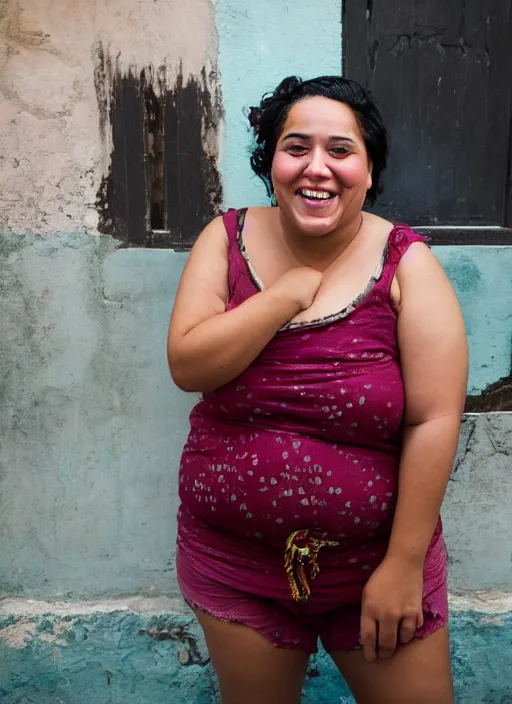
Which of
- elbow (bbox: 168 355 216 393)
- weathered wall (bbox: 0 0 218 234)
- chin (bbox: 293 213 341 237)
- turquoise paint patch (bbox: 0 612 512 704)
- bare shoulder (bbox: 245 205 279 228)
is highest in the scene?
weathered wall (bbox: 0 0 218 234)

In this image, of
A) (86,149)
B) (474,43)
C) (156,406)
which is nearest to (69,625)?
(156,406)

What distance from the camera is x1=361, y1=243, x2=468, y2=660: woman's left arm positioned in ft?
5.49

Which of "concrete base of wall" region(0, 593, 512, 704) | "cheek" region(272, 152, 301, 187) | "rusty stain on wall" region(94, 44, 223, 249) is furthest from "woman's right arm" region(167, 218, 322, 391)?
"concrete base of wall" region(0, 593, 512, 704)

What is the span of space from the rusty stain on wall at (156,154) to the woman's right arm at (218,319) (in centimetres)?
75

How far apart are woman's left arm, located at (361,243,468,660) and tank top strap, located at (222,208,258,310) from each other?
0.37 metres

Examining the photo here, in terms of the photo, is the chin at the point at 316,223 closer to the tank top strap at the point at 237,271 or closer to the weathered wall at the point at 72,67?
the tank top strap at the point at 237,271

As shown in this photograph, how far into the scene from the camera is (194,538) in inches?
74.0

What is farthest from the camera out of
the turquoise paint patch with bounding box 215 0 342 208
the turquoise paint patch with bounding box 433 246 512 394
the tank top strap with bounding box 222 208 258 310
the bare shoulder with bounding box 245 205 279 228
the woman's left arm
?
the turquoise paint patch with bounding box 433 246 512 394

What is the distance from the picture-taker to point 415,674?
1.77 m

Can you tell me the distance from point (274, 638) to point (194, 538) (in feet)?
1.04

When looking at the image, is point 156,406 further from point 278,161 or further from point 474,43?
point 474,43

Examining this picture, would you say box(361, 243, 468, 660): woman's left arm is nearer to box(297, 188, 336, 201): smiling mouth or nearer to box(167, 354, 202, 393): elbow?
box(297, 188, 336, 201): smiling mouth

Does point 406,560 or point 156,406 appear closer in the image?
point 406,560

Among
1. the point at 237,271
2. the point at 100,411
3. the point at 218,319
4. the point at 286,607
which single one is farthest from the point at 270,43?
the point at 286,607
